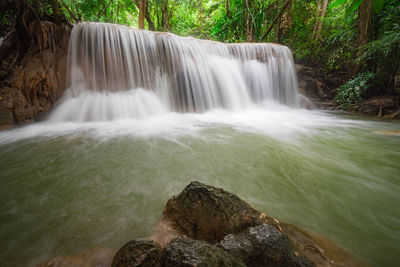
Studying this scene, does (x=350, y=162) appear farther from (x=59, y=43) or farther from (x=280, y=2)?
(x=280, y=2)

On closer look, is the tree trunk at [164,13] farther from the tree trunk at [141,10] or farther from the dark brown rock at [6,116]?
the dark brown rock at [6,116]

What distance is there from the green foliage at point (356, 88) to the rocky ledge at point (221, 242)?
718 centimetres

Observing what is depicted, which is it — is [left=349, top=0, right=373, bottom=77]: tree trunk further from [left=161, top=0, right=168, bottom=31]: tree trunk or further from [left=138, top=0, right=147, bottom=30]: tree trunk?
[left=161, top=0, right=168, bottom=31]: tree trunk

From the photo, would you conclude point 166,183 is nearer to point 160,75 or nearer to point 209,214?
point 209,214

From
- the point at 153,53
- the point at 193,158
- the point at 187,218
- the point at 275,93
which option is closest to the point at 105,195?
the point at 187,218

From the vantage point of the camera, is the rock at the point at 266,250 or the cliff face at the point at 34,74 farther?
the cliff face at the point at 34,74

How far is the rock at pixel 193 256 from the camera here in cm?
70

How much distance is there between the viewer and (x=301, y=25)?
8.61 metres

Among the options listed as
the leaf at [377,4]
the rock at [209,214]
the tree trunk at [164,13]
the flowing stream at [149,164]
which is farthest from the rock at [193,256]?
the tree trunk at [164,13]

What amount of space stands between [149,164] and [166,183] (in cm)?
50

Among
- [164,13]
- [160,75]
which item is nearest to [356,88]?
[160,75]

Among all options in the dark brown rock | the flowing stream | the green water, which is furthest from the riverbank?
the dark brown rock

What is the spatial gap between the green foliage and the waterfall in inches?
63.4

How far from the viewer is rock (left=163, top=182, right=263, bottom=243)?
3.52ft
